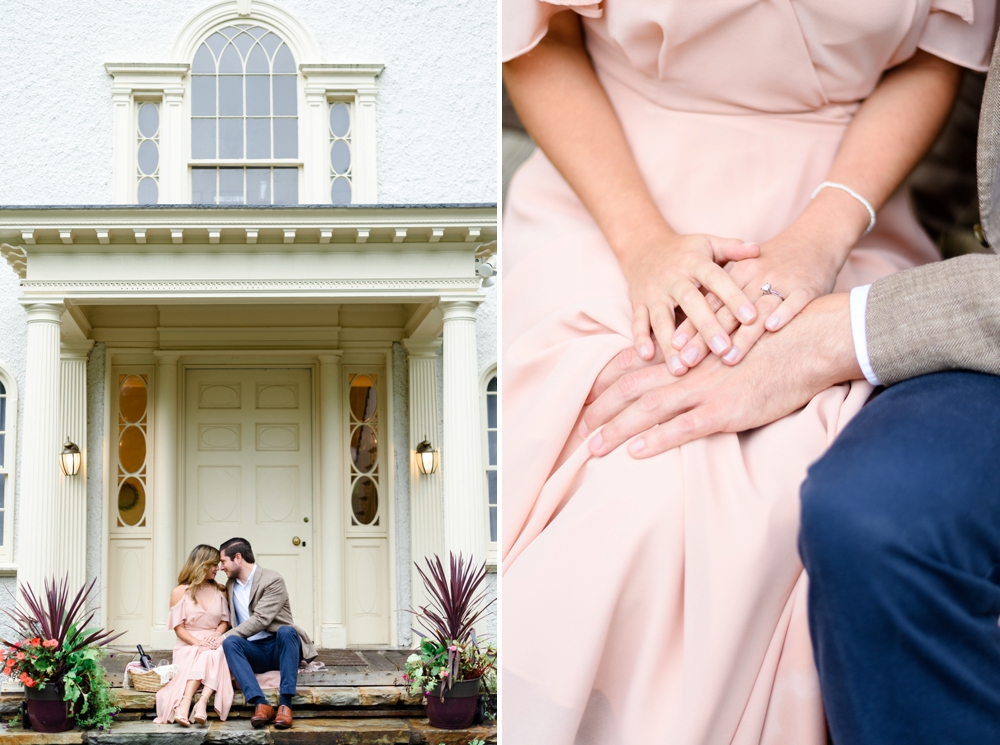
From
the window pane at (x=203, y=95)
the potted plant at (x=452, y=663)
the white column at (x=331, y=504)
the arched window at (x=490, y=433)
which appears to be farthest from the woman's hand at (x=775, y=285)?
the window pane at (x=203, y=95)

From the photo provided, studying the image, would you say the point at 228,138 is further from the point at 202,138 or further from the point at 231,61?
the point at 231,61

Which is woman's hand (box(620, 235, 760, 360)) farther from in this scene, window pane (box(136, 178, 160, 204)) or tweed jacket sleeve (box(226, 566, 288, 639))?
window pane (box(136, 178, 160, 204))

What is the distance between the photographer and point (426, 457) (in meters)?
8.26

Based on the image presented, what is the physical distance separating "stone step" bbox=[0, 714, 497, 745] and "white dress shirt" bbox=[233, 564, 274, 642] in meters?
0.60

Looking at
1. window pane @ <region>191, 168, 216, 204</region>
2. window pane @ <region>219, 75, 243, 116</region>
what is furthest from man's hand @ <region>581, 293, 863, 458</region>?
window pane @ <region>219, 75, 243, 116</region>

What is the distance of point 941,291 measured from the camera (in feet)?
3.04

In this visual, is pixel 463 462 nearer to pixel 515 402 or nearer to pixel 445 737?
pixel 445 737

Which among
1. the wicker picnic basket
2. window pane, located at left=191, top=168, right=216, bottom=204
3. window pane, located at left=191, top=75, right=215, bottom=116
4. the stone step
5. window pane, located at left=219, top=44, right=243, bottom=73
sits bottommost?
the stone step

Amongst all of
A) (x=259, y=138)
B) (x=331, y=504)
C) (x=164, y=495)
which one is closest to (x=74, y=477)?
(x=164, y=495)

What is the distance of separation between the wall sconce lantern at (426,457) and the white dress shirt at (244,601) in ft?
6.93

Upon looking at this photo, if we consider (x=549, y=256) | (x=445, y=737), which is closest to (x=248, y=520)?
(x=445, y=737)

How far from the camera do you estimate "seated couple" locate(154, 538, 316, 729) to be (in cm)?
630

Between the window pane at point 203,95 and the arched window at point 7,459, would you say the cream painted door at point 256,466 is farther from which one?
the window pane at point 203,95

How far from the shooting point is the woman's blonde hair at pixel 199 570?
652cm
